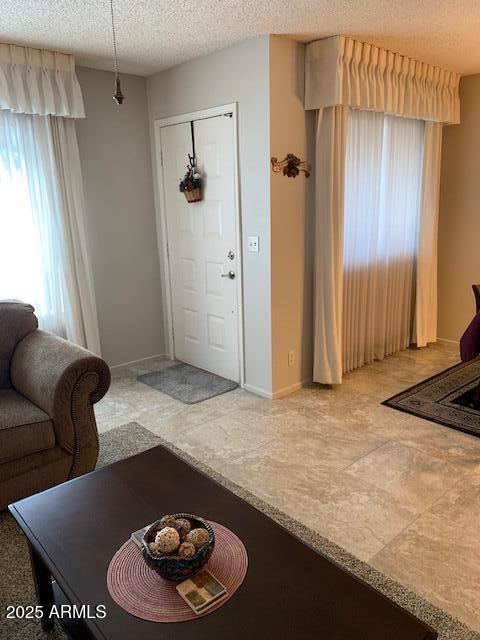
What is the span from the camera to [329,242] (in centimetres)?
353

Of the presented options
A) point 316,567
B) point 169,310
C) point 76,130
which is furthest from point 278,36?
point 316,567

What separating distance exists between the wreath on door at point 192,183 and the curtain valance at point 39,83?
0.87 m

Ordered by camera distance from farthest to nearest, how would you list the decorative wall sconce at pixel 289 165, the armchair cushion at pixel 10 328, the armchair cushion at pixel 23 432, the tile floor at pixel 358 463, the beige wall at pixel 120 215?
the beige wall at pixel 120 215 → the decorative wall sconce at pixel 289 165 → the armchair cushion at pixel 10 328 → the armchair cushion at pixel 23 432 → the tile floor at pixel 358 463

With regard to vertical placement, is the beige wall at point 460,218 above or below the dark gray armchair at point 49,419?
above

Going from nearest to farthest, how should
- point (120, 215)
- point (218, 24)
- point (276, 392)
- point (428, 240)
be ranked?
1. point (218, 24)
2. point (276, 392)
3. point (120, 215)
4. point (428, 240)

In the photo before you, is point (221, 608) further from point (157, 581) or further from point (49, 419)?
point (49, 419)

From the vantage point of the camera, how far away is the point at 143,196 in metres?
4.30

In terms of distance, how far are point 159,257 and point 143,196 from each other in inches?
22.3

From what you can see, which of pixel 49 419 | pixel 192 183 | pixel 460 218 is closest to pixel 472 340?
pixel 460 218

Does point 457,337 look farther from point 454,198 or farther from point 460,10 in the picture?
point 460,10

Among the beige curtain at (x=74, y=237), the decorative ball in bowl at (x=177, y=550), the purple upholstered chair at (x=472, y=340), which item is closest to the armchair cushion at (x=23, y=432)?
the decorative ball in bowl at (x=177, y=550)

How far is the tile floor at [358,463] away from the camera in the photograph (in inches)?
79.8

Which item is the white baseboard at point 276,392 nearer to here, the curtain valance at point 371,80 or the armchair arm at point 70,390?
the armchair arm at point 70,390

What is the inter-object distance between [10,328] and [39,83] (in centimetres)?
180
